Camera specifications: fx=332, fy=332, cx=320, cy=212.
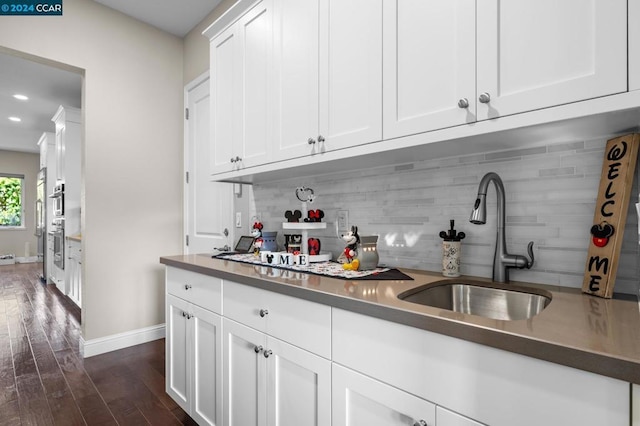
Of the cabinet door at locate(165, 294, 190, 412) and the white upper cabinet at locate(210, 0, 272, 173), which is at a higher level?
the white upper cabinet at locate(210, 0, 272, 173)

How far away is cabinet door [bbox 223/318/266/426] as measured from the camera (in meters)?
1.37

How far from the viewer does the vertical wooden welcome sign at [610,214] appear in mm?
974

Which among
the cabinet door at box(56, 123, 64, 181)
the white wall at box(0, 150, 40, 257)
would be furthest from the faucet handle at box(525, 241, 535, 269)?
the white wall at box(0, 150, 40, 257)

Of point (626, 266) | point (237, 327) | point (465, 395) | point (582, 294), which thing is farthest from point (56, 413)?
point (626, 266)

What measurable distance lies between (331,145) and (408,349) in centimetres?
94

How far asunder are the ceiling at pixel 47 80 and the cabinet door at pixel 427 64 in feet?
7.62

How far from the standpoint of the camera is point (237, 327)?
150cm

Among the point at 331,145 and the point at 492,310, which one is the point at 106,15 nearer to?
the point at 331,145

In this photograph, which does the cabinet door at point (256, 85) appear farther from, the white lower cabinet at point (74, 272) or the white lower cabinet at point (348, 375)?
the white lower cabinet at point (74, 272)

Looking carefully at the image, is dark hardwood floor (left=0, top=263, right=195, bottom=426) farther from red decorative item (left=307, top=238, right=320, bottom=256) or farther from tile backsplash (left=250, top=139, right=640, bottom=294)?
tile backsplash (left=250, top=139, right=640, bottom=294)

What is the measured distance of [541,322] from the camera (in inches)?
30.0

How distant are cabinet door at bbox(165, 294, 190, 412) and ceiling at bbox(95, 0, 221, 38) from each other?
251 centimetres

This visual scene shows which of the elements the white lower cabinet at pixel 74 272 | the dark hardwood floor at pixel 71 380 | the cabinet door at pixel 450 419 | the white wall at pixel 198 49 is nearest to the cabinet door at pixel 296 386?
the cabinet door at pixel 450 419

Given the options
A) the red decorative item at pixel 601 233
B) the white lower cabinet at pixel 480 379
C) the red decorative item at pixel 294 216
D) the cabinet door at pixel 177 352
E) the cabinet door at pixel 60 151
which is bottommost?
the cabinet door at pixel 177 352
